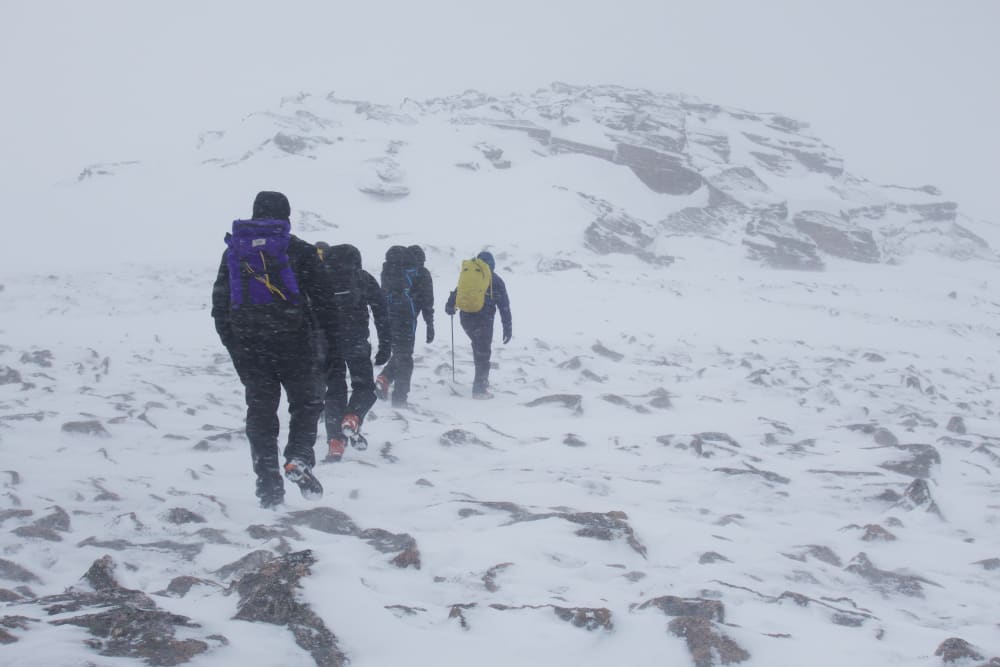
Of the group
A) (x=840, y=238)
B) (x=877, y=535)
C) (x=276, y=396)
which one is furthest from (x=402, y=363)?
(x=840, y=238)

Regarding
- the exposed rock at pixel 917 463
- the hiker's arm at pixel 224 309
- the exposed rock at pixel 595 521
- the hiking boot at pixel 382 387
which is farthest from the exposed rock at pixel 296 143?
the exposed rock at pixel 595 521

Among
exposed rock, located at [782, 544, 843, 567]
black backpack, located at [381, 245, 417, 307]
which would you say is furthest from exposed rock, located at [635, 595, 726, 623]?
black backpack, located at [381, 245, 417, 307]

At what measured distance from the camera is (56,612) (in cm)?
252

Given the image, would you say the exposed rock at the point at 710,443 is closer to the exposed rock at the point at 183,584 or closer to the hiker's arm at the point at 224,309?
the hiker's arm at the point at 224,309

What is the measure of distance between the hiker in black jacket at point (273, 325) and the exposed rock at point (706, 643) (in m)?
2.61

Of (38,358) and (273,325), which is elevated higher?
(273,325)

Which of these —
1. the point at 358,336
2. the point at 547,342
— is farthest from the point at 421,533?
the point at 547,342

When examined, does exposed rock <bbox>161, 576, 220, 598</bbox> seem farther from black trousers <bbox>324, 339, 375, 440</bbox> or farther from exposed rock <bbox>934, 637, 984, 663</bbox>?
exposed rock <bbox>934, 637, 984, 663</bbox>

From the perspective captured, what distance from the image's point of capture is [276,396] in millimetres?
4992

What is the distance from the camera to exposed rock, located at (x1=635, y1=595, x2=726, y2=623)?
3256 mm

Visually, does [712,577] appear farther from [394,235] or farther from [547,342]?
[394,235]

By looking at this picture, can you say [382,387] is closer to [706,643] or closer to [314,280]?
[314,280]

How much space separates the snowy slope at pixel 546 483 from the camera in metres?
3.02

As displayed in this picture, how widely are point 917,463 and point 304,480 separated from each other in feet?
18.7
